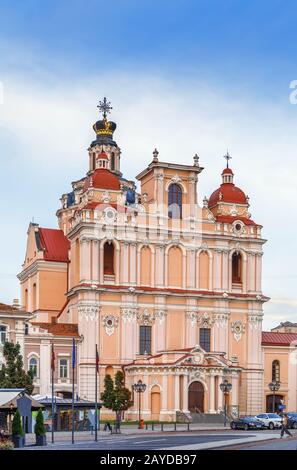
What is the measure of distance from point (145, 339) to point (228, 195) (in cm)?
1698

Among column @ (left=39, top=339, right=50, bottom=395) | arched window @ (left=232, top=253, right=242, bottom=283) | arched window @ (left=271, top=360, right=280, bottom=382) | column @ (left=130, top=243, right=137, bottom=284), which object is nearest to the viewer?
column @ (left=39, top=339, right=50, bottom=395)

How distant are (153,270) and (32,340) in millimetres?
13552

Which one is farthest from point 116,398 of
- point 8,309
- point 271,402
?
point 271,402

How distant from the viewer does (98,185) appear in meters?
90.7

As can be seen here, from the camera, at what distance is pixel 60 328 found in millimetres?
85562

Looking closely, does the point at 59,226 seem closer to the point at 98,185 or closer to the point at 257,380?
the point at 98,185

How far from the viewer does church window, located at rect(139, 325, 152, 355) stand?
290ft

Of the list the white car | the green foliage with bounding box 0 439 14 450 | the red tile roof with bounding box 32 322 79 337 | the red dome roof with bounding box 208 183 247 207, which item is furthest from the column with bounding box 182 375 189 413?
the green foliage with bounding box 0 439 14 450

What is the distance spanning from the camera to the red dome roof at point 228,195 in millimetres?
95512

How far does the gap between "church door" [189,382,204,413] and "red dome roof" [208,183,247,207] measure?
64.4 ft

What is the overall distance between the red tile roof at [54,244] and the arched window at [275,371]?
867 inches

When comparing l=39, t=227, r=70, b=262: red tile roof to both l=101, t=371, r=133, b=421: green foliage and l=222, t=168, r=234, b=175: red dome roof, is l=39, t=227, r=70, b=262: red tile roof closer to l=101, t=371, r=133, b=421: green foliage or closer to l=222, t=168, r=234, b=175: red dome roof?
l=222, t=168, r=234, b=175: red dome roof

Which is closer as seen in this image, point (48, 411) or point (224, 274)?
point (48, 411)
